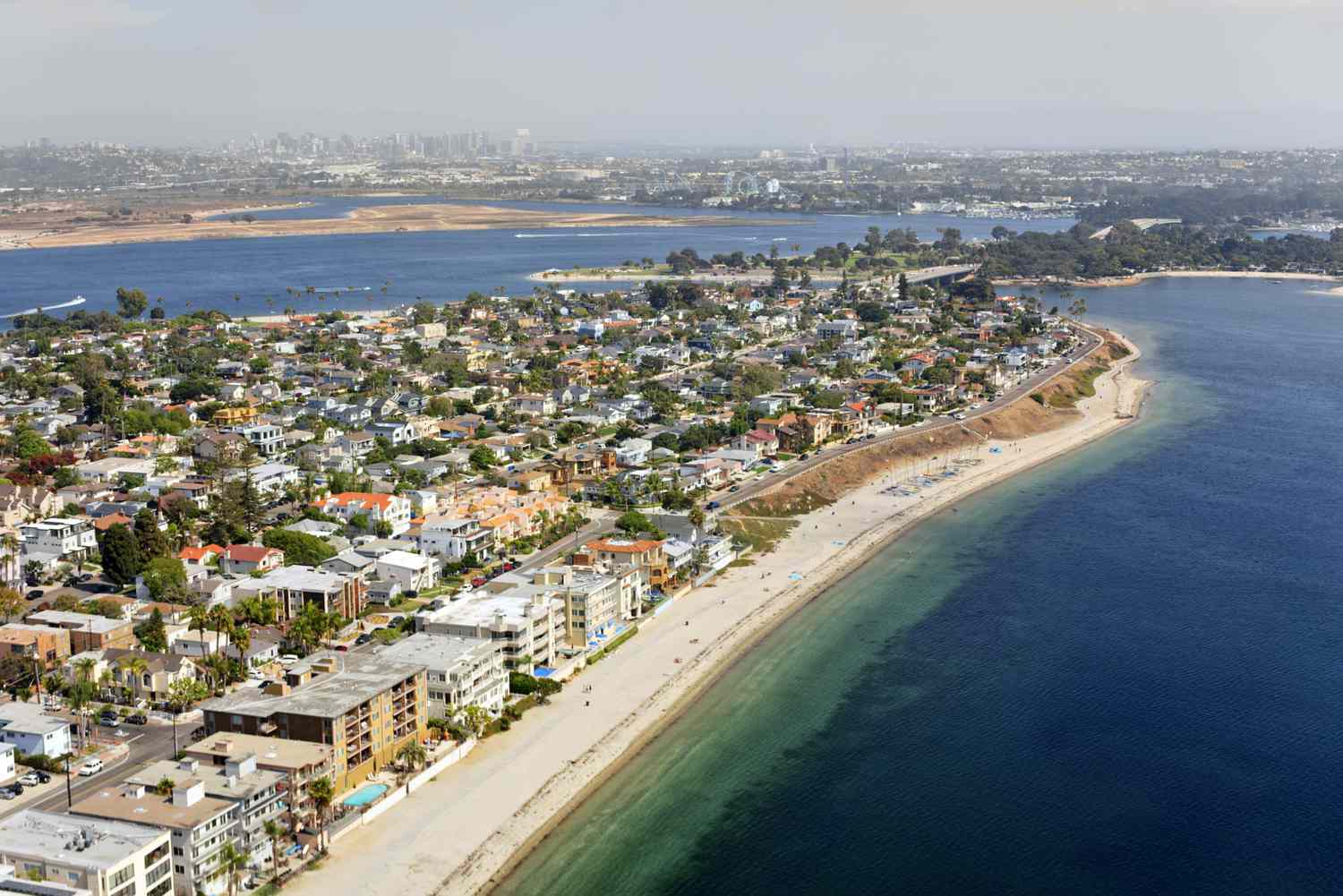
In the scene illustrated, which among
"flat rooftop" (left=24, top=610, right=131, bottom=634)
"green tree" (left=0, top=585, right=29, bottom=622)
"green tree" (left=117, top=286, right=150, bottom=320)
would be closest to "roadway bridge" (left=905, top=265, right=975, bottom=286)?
"green tree" (left=117, top=286, right=150, bottom=320)

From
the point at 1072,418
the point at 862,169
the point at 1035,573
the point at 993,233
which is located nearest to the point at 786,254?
the point at 993,233

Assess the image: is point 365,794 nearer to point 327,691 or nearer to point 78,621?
point 327,691

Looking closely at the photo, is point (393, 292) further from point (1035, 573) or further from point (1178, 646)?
point (1178, 646)

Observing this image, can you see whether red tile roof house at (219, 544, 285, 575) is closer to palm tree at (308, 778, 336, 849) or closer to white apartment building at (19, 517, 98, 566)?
white apartment building at (19, 517, 98, 566)

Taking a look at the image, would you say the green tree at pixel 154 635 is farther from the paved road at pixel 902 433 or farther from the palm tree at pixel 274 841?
the paved road at pixel 902 433

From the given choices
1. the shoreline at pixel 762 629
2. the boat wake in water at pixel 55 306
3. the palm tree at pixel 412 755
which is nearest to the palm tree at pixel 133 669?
the palm tree at pixel 412 755

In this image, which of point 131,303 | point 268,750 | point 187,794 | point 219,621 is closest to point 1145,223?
point 131,303
